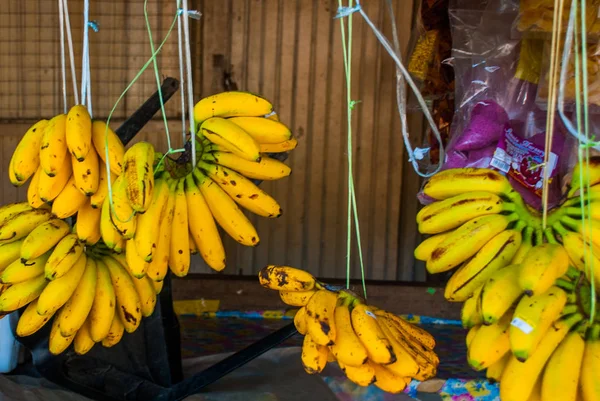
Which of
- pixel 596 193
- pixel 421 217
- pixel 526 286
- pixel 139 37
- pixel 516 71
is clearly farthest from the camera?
pixel 139 37

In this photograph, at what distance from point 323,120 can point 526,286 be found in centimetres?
279

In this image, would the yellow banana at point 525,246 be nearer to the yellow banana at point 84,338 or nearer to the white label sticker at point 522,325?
the white label sticker at point 522,325

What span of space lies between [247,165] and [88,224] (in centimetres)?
36

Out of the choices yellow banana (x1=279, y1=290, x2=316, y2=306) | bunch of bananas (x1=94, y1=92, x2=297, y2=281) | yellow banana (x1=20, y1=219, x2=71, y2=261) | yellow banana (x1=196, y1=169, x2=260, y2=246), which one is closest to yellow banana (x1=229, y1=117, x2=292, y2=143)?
bunch of bananas (x1=94, y1=92, x2=297, y2=281)

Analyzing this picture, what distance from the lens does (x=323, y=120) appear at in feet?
11.8

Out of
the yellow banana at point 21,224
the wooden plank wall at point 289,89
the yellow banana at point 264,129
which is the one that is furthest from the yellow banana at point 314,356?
the wooden plank wall at point 289,89

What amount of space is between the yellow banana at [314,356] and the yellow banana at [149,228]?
1.18 ft

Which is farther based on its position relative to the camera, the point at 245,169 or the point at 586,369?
the point at 245,169

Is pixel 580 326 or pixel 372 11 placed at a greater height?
pixel 372 11

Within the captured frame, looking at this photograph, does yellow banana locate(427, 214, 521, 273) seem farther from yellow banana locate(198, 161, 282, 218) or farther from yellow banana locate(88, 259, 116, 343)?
yellow banana locate(88, 259, 116, 343)

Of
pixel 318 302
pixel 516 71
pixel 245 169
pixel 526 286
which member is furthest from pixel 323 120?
pixel 526 286

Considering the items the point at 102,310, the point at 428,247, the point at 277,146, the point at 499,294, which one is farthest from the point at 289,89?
the point at 499,294

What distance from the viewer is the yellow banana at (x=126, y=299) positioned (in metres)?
1.39

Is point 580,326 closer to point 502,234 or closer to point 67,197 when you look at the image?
point 502,234
